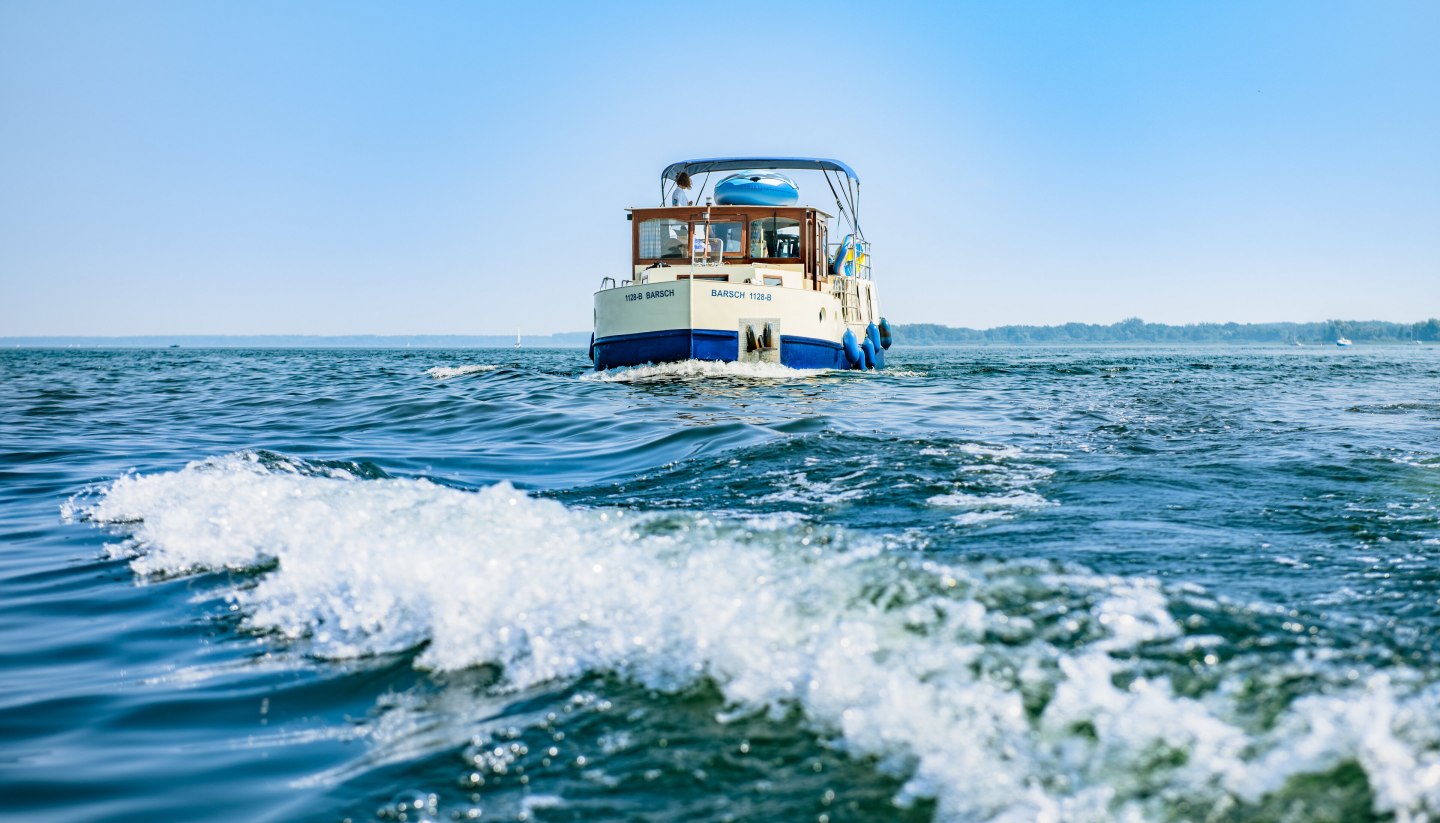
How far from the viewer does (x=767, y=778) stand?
7.32ft

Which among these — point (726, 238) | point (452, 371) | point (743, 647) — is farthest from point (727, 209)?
point (743, 647)

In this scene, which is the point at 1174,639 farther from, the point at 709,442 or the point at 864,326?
the point at 864,326

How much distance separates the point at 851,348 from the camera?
22.7m

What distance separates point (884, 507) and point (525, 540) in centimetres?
212

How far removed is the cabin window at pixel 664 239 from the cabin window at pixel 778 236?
Answer: 5.07 feet

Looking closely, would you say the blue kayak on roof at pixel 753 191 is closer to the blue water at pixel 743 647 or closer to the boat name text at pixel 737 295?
the boat name text at pixel 737 295

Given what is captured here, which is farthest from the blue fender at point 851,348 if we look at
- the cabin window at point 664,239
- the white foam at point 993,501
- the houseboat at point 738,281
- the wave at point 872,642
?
the wave at point 872,642

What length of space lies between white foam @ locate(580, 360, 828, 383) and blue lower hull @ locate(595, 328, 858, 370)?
16 centimetres

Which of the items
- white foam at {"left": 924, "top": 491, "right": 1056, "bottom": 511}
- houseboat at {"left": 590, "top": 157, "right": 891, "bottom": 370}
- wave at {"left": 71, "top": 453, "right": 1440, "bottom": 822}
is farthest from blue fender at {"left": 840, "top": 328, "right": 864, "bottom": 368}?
wave at {"left": 71, "top": 453, "right": 1440, "bottom": 822}

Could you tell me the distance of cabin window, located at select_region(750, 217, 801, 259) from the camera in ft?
69.9

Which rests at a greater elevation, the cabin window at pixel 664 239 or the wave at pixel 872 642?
the cabin window at pixel 664 239

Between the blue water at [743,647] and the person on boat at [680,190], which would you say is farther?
the person on boat at [680,190]

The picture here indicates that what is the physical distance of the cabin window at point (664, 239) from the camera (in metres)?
21.2

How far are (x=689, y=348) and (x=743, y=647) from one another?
51.8 ft
